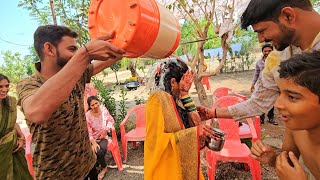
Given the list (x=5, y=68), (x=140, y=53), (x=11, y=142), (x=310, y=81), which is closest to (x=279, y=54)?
(x=310, y=81)

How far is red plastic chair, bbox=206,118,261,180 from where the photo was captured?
10.3 feet

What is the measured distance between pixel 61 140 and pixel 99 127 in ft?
8.42

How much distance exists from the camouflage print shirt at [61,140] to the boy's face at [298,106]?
137 centimetres

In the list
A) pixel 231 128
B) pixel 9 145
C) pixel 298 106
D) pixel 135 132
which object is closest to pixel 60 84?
pixel 298 106

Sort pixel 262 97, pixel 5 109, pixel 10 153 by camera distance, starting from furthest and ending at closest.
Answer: pixel 5 109 → pixel 10 153 → pixel 262 97

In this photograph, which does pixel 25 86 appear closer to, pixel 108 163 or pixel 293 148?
pixel 293 148

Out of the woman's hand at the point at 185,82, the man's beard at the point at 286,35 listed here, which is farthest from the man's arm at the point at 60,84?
the woman's hand at the point at 185,82

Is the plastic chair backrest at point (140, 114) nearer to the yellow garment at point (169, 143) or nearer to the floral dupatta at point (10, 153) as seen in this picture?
the floral dupatta at point (10, 153)

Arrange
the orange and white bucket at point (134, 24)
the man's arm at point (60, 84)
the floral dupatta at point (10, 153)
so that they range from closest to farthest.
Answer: the man's arm at point (60, 84) → the orange and white bucket at point (134, 24) → the floral dupatta at point (10, 153)

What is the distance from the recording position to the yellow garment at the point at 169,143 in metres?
2.08

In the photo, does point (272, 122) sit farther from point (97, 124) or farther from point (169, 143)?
point (169, 143)

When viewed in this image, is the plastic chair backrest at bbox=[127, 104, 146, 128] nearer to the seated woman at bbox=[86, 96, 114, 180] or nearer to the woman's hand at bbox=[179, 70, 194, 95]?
the seated woman at bbox=[86, 96, 114, 180]

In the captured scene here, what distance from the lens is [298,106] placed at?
3.51 feet

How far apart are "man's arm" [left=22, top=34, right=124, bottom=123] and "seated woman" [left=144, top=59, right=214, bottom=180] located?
3.26ft
